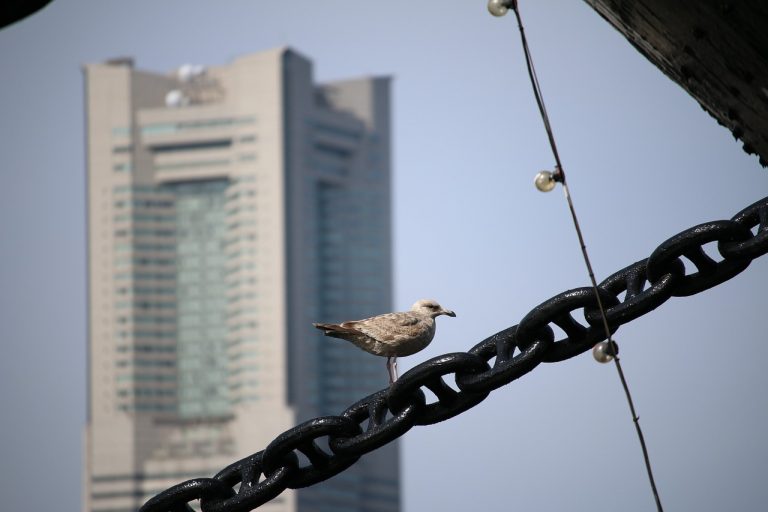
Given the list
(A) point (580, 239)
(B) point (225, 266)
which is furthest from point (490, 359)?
(B) point (225, 266)

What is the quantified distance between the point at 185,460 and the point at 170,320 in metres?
17.2

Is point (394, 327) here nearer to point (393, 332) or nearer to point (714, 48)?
point (393, 332)

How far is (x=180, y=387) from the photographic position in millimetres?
142250

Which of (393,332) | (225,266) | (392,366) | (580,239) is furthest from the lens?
(225,266)

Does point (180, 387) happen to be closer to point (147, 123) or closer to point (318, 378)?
point (318, 378)

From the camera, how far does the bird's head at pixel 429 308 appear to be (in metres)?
5.18

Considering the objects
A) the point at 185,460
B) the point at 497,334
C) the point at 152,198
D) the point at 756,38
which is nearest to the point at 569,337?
the point at 497,334

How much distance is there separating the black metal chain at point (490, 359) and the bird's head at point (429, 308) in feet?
5.15

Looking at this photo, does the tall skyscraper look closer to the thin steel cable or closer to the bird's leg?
the bird's leg

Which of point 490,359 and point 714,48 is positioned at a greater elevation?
point 714,48

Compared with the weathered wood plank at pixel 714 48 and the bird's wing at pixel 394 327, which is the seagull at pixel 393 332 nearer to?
the bird's wing at pixel 394 327

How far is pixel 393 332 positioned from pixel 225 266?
143m

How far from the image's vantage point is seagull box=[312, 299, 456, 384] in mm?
4879

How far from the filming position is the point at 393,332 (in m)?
4.89
